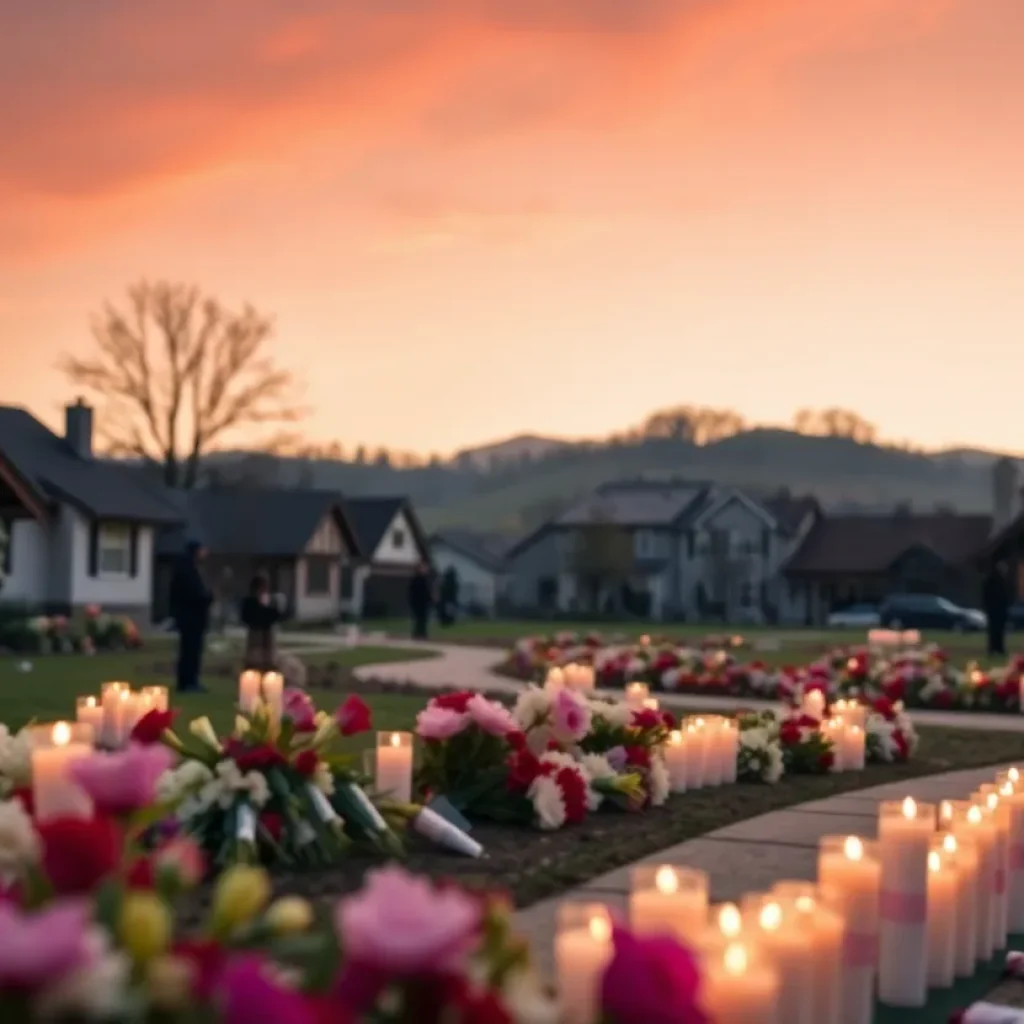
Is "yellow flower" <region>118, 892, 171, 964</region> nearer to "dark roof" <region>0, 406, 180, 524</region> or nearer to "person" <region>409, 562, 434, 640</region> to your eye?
"person" <region>409, 562, 434, 640</region>

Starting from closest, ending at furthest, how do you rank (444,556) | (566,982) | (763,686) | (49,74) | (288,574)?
(566,982) < (49,74) < (763,686) < (288,574) < (444,556)

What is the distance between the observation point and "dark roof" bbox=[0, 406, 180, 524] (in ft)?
146

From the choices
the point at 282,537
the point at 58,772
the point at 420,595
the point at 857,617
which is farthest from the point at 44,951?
the point at 857,617

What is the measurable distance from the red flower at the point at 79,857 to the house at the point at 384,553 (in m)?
61.3

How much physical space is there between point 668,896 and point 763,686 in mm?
17351

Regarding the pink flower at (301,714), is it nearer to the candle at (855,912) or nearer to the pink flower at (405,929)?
the candle at (855,912)

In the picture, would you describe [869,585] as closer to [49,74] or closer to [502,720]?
[49,74]

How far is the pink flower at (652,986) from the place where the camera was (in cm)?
279

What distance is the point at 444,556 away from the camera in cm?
10450

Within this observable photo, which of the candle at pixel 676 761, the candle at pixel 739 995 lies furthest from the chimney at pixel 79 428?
the candle at pixel 739 995

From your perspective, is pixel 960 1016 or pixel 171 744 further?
pixel 171 744

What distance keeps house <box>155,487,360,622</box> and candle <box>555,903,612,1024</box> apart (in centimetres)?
5344

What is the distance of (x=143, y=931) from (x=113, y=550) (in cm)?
4457

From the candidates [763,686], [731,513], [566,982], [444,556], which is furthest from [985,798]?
[444,556]
